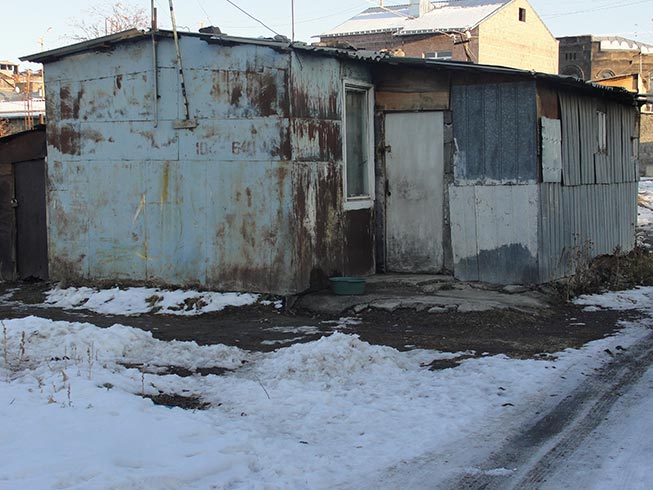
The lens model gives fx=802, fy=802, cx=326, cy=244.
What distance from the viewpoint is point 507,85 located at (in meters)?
11.3

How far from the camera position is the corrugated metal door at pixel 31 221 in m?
13.4

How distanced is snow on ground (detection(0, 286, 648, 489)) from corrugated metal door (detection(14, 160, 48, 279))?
5.14 metres

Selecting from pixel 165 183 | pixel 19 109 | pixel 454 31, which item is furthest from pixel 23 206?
pixel 454 31

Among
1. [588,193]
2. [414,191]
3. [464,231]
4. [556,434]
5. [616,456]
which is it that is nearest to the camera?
[616,456]

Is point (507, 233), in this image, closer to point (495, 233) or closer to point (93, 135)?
point (495, 233)

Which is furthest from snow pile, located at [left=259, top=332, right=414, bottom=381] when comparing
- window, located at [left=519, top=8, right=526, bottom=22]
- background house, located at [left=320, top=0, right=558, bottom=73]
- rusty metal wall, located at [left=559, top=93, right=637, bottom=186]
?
window, located at [left=519, top=8, right=526, bottom=22]

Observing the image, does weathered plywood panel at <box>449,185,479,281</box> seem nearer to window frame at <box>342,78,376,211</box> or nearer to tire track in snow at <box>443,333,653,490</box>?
window frame at <box>342,78,376,211</box>

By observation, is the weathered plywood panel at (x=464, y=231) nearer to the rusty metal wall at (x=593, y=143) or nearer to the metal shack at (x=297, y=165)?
the metal shack at (x=297, y=165)

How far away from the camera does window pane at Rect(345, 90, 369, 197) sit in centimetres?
1200

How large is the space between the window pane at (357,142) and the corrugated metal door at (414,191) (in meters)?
0.39

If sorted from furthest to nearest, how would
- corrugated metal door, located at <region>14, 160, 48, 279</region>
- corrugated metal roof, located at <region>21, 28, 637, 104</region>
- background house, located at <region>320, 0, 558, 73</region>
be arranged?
background house, located at <region>320, 0, 558, 73</region>
corrugated metal door, located at <region>14, 160, 48, 279</region>
corrugated metal roof, located at <region>21, 28, 637, 104</region>

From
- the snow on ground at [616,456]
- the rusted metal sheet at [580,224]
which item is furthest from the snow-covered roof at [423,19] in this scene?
the snow on ground at [616,456]

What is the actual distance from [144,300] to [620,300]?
681cm

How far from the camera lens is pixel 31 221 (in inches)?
535
